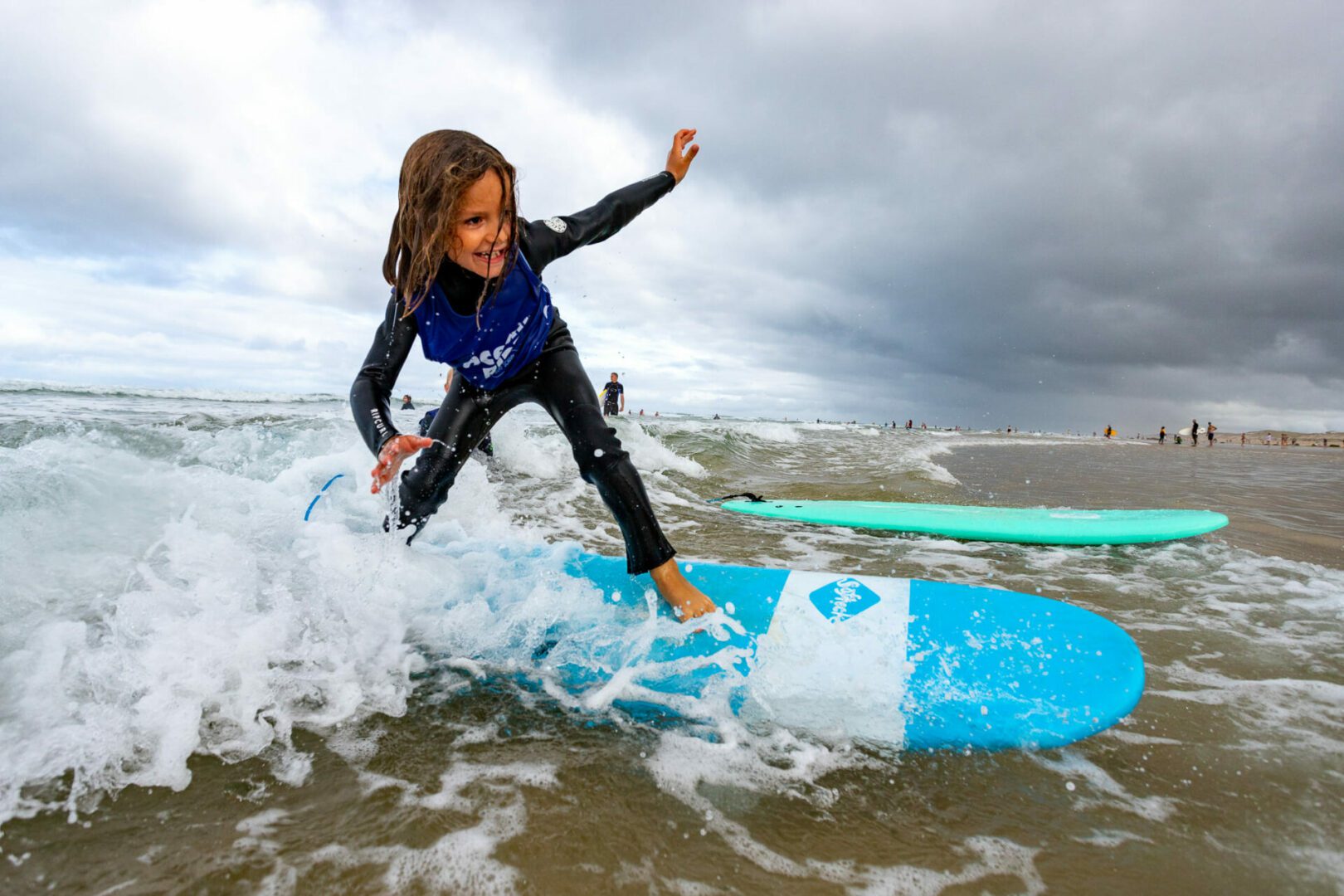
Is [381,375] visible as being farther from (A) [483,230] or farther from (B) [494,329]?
(A) [483,230]

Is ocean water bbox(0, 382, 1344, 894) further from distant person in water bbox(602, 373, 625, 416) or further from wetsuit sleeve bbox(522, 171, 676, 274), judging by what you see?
distant person in water bbox(602, 373, 625, 416)

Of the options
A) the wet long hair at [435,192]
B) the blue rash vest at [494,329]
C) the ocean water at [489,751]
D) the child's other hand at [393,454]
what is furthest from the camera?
the blue rash vest at [494,329]

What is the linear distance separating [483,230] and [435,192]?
0.19 m

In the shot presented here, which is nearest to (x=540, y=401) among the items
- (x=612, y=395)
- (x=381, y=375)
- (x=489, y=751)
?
(x=381, y=375)

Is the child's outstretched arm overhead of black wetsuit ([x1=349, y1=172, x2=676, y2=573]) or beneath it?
overhead

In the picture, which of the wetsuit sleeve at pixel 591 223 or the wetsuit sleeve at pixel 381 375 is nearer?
the wetsuit sleeve at pixel 381 375

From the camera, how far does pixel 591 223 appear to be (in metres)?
2.72

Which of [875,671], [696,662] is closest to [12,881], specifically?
[696,662]

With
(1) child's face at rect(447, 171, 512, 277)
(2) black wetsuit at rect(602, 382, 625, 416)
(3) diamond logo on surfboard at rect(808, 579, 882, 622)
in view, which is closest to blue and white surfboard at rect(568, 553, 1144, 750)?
(3) diamond logo on surfboard at rect(808, 579, 882, 622)

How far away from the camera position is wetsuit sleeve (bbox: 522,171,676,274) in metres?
2.56

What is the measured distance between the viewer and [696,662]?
2.25 meters

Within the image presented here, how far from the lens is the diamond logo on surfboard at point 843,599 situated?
2.45m

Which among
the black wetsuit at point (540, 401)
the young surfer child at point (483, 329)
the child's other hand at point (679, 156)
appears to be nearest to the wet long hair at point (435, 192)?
the young surfer child at point (483, 329)

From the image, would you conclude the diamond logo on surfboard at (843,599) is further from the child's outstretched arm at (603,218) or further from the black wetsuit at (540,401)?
the child's outstretched arm at (603,218)
